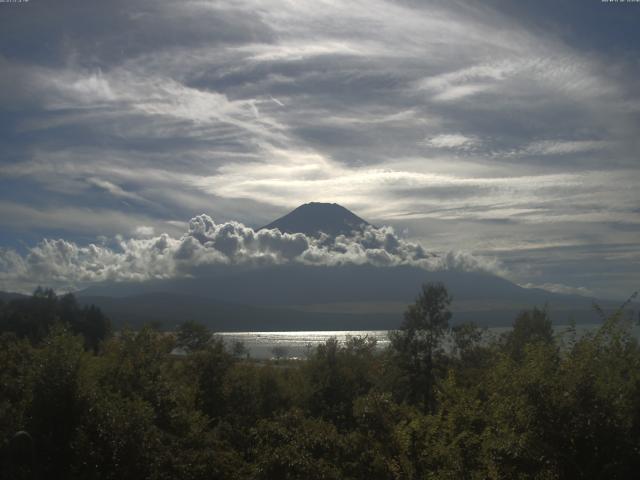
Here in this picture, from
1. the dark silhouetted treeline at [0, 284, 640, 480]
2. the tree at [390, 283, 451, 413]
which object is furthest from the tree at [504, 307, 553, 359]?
the dark silhouetted treeline at [0, 284, 640, 480]

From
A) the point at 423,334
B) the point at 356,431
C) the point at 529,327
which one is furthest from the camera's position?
the point at 529,327

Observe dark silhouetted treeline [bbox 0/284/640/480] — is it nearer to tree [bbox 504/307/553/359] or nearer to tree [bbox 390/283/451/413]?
tree [bbox 390/283/451/413]

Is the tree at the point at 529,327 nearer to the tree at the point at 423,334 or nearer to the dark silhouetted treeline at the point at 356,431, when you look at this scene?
the tree at the point at 423,334

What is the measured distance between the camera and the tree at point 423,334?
43.2 m

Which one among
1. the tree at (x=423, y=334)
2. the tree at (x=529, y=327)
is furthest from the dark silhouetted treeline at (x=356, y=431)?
the tree at (x=529, y=327)

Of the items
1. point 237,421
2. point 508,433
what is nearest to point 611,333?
point 508,433

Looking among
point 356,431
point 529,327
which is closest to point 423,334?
point 529,327

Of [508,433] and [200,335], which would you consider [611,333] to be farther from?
[200,335]

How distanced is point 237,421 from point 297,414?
1090 cm

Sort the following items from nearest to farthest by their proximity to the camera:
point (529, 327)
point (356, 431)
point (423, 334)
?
1. point (356, 431)
2. point (423, 334)
3. point (529, 327)

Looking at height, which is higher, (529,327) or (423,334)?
(423,334)

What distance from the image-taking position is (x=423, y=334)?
4422 cm

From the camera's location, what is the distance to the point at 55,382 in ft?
61.3

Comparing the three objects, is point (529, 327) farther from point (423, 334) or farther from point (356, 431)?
point (356, 431)
